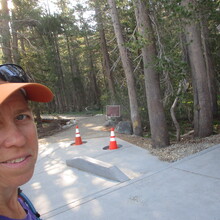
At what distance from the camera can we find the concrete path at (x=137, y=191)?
3816mm

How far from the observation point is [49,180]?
591 centimetres

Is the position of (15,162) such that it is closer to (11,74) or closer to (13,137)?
(13,137)

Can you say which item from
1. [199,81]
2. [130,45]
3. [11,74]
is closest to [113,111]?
[199,81]

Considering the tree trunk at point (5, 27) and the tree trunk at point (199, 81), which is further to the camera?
the tree trunk at point (5, 27)

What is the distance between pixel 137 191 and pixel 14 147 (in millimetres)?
4032

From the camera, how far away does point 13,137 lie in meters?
0.94

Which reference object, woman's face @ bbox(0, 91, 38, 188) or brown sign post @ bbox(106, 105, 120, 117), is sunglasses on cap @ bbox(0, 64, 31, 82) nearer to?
woman's face @ bbox(0, 91, 38, 188)

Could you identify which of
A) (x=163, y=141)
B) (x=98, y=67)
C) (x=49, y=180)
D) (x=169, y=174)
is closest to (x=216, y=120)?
(x=163, y=141)

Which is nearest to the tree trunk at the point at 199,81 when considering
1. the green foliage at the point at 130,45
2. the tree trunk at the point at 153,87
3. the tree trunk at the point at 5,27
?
the green foliage at the point at 130,45

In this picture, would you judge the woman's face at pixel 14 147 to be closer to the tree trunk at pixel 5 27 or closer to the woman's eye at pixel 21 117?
the woman's eye at pixel 21 117

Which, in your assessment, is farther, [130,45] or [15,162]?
[130,45]

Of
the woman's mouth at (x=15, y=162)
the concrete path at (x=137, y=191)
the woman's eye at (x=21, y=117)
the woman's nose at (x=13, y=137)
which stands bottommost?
the concrete path at (x=137, y=191)

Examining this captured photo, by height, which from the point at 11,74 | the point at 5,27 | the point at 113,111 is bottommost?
the point at 113,111

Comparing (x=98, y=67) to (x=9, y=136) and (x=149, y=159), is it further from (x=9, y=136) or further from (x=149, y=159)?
(x=9, y=136)
